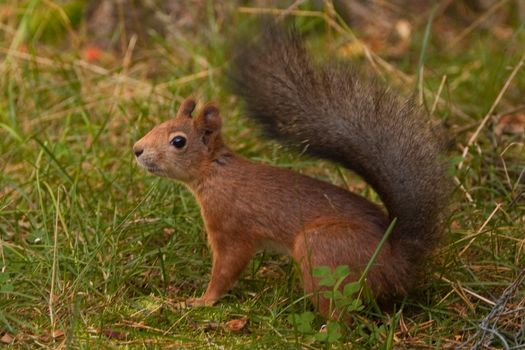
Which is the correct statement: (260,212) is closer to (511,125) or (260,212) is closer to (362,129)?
(362,129)

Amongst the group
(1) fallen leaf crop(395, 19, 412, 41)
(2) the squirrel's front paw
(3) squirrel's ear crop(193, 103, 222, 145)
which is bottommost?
(2) the squirrel's front paw

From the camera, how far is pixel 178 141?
3.12m

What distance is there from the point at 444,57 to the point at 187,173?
9.41 feet

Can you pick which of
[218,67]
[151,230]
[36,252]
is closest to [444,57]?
[218,67]

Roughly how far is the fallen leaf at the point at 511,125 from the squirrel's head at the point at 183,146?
153cm

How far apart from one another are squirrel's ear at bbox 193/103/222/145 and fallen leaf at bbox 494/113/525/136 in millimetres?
1521

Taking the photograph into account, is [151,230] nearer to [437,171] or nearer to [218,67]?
[437,171]

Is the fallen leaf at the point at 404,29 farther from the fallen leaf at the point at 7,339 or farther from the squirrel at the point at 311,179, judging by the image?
the fallen leaf at the point at 7,339

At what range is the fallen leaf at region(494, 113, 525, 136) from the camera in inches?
171

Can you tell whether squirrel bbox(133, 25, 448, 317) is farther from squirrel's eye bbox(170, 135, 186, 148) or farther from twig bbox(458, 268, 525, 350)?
twig bbox(458, 268, 525, 350)

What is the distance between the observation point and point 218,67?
4.80m

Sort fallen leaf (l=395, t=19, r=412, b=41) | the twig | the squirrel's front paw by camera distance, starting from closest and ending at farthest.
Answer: the twig < the squirrel's front paw < fallen leaf (l=395, t=19, r=412, b=41)

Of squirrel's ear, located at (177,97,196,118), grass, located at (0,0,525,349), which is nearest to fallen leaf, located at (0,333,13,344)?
grass, located at (0,0,525,349)

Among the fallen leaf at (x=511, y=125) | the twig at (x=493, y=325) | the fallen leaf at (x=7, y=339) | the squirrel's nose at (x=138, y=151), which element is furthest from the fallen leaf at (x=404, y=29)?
the fallen leaf at (x=7, y=339)
